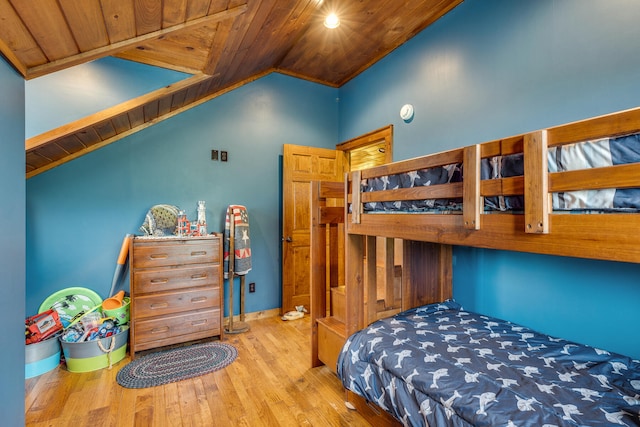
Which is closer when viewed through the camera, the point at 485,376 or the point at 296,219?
the point at 485,376

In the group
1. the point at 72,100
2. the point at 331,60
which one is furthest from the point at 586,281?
the point at 72,100

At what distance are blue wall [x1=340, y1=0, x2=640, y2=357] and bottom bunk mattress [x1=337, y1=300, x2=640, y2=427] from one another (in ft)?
0.76

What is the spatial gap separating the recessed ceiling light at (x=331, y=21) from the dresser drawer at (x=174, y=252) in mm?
2283

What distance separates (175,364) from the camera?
233 centimetres

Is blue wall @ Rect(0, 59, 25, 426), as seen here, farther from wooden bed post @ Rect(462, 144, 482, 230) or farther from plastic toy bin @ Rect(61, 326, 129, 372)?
wooden bed post @ Rect(462, 144, 482, 230)

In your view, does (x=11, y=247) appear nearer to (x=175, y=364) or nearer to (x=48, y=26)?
(x=48, y=26)

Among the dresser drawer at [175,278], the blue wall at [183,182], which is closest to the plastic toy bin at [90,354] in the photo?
the dresser drawer at [175,278]

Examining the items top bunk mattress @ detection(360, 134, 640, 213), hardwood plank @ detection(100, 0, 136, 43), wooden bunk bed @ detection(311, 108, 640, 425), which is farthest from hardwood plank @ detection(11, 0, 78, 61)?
top bunk mattress @ detection(360, 134, 640, 213)

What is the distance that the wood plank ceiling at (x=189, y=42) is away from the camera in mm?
1132

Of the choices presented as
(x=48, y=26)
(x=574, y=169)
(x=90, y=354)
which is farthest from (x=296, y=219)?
(x=574, y=169)

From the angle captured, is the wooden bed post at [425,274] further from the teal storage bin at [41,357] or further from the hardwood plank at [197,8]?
the teal storage bin at [41,357]

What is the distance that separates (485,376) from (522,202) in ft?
2.62

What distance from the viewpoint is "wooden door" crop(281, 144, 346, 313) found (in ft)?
11.4

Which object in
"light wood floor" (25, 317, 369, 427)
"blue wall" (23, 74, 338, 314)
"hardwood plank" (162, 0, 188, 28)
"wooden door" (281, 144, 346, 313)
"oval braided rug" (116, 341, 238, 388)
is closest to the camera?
"hardwood plank" (162, 0, 188, 28)
